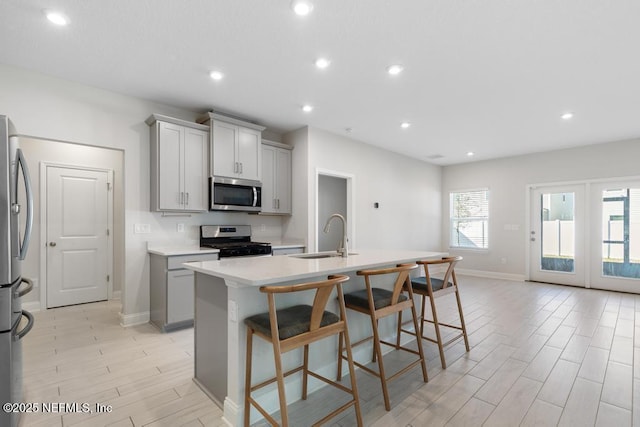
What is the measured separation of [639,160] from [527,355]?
15.8ft

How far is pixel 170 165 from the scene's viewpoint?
3.67 meters

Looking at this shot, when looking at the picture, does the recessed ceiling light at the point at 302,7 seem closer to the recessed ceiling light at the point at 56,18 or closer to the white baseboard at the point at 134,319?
the recessed ceiling light at the point at 56,18

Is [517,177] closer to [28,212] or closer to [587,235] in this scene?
[587,235]

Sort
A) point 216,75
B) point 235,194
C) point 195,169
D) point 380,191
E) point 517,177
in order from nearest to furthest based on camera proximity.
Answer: point 216,75, point 195,169, point 235,194, point 380,191, point 517,177

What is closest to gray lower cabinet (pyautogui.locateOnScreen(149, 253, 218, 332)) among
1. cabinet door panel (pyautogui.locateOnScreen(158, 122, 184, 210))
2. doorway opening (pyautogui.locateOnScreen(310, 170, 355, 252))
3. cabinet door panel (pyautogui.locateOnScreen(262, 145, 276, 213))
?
cabinet door panel (pyautogui.locateOnScreen(158, 122, 184, 210))

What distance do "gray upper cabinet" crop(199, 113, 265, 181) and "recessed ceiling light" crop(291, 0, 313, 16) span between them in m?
2.14

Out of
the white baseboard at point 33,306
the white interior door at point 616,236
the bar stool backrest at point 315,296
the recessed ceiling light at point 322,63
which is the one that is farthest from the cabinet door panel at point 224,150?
the white interior door at point 616,236

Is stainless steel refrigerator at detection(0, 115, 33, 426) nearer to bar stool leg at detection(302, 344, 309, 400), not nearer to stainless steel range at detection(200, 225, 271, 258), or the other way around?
bar stool leg at detection(302, 344, 309, 400)

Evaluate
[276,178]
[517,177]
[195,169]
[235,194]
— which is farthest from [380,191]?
[195,169]

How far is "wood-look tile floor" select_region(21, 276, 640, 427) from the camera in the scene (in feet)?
6.28

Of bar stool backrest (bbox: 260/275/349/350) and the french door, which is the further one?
the french door

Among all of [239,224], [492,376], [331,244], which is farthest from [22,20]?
[331,244]

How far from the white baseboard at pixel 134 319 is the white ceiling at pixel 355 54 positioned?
2.58 m

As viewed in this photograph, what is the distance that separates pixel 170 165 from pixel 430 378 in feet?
11.4
